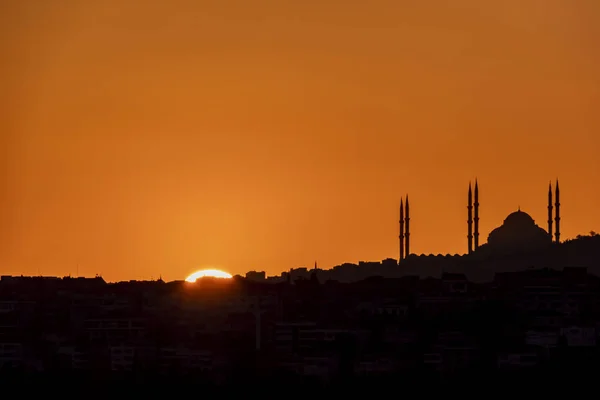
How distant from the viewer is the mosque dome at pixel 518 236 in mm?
117000

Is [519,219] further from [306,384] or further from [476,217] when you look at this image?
[306,384]

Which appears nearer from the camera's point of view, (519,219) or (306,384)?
(306,384)

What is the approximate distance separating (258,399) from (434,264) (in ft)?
167

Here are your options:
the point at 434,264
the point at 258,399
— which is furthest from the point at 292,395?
the point at 434,264

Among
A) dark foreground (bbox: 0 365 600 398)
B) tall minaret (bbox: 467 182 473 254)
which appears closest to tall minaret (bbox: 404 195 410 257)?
tall minaret (bbox: 467 182 473 254)

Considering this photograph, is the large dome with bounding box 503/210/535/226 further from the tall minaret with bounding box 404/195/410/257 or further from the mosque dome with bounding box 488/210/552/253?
the tall minaret with bounding box 404/195/410/257

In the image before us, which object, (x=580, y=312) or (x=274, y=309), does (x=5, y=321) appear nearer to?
(x=274, y=309)

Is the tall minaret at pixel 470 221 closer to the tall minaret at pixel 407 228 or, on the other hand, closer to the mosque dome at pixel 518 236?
the mosque dome at pixel 518 236

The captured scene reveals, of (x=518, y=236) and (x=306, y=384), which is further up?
(x=518, y=236)

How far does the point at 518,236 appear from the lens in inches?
4702

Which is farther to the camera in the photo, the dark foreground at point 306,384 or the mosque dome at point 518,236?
the mosque dome at point 518,236

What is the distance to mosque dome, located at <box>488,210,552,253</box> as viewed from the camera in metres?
117

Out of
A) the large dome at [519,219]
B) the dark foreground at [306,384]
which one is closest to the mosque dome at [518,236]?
the large dome at [519,219]

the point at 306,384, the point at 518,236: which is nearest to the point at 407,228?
the point at 518,236
